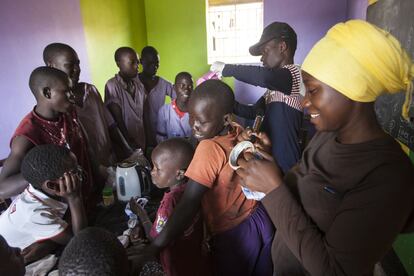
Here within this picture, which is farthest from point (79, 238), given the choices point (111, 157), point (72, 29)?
point (72, 29)

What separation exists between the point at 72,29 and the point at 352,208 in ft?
9.18

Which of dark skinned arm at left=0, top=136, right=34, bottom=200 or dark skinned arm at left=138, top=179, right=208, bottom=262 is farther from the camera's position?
dark skinned arm at left=0, top=136, right=34, bottom=200

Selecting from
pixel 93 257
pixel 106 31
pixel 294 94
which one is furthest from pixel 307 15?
pixel 93 257

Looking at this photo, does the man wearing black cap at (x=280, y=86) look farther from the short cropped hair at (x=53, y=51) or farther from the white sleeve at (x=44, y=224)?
the white sleeve at (x=44, y=224)

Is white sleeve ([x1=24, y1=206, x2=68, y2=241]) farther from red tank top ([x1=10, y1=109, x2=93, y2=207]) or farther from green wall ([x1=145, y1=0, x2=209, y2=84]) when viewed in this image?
green wall ([x1=145, y1=0, x2=209, y2=84])

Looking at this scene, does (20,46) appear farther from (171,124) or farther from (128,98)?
(171,124)

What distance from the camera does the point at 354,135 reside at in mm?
667

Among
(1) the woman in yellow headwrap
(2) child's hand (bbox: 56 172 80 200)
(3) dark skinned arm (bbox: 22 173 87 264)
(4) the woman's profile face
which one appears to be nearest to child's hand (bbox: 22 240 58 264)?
(3) dark skinned arm (bbox: 22 173 87 264)

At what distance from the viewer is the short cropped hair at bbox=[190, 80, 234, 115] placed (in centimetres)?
108

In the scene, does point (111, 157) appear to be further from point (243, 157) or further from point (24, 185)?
point (243, 157)

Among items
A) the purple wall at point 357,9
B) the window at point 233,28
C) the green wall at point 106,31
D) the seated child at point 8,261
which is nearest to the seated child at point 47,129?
the seated child at point 8,261

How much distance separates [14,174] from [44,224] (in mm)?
299

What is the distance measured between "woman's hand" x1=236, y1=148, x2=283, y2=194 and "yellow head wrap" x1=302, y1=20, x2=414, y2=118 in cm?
22

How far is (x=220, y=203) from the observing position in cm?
104
